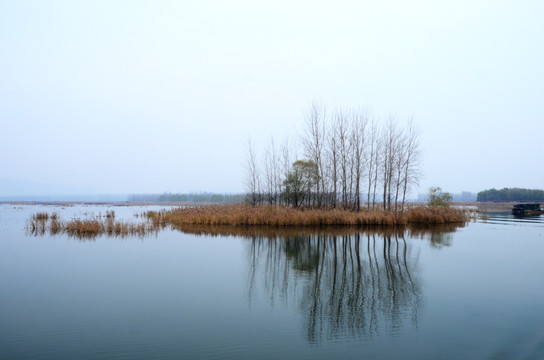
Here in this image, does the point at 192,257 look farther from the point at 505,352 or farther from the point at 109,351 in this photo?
the point at 505,352

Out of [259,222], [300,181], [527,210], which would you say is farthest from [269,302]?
[527,210]

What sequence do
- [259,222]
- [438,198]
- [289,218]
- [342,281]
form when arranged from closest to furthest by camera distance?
[342,281] → [289,218] → [259,222] → [438,198]

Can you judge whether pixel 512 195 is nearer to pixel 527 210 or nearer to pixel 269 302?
pixel 527 210

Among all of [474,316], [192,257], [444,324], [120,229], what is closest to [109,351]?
[444,324]

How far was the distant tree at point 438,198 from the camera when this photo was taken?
94.6ft

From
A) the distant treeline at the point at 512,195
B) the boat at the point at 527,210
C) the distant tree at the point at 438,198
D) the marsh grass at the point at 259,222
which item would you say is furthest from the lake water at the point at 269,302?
the distant treeline at the point at 512,195

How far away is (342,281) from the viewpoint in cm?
859

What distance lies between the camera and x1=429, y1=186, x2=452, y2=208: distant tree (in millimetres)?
28848

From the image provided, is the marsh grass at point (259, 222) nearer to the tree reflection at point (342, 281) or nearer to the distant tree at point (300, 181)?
the tree reflection at point (342, 281)

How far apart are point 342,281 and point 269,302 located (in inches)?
90.3

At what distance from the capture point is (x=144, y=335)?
5.27 m

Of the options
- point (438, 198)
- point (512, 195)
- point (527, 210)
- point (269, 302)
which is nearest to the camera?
point (269, 302)

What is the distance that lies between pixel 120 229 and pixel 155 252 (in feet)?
20.4

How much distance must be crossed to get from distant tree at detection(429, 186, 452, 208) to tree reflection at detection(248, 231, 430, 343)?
51.5 feet
